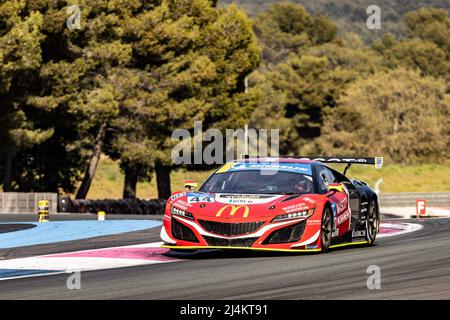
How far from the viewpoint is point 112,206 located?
1608 inches

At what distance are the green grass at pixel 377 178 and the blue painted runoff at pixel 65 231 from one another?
40.1 m

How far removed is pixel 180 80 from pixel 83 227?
27.2 meters

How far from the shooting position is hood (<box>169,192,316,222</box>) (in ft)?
41.5

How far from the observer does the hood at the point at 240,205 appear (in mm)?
12664

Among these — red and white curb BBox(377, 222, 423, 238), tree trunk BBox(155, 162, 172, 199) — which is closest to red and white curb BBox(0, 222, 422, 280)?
red and white curb BBox(377, 222, 423, 238)

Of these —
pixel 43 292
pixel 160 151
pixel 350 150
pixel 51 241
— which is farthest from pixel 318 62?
pixel 43 292

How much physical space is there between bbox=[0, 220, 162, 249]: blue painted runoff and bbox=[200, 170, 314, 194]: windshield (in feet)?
11.8

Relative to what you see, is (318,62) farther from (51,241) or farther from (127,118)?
(51,241)

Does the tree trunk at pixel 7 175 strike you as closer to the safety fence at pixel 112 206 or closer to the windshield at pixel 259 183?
the safety fence at pixel 112 206

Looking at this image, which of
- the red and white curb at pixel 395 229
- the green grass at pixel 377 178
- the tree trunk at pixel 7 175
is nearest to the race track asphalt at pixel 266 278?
the red and white curb at pixel 395 229

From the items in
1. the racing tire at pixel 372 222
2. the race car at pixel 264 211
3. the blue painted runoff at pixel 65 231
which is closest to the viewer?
the race car at pixel 264 211

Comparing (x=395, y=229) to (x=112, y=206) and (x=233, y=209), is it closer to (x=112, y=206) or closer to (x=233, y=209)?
(x=233, y=209)

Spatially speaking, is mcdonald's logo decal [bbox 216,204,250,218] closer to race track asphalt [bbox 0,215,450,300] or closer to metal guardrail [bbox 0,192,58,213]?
race track asphalt [bbox 0,215,450,300]

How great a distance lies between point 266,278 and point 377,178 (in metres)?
55.8
